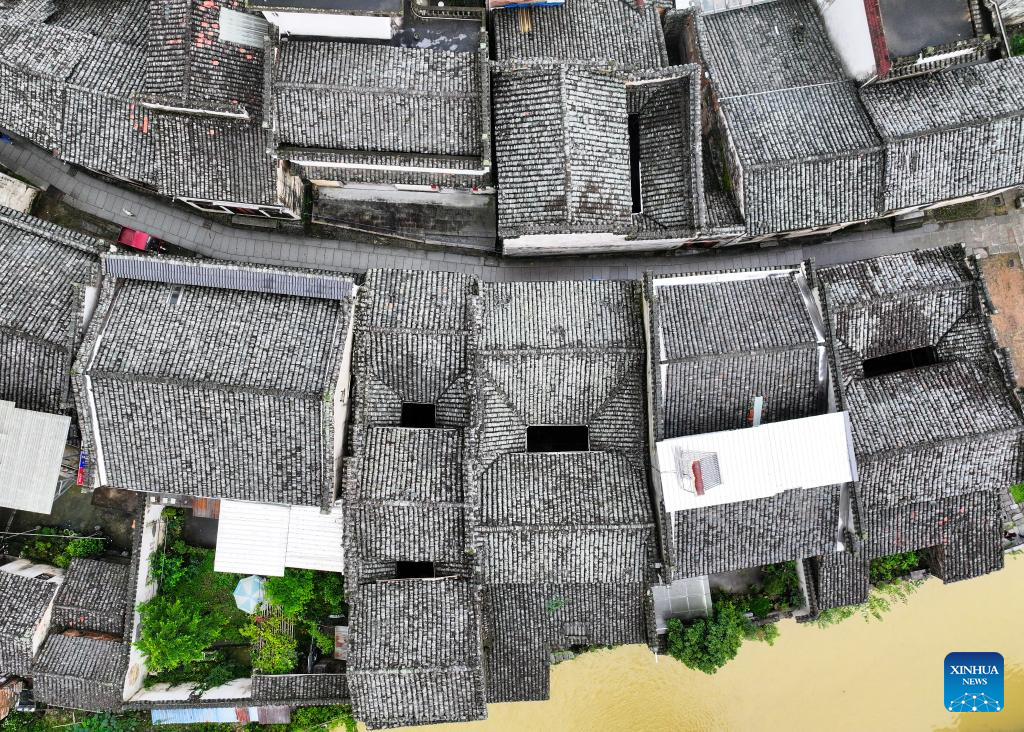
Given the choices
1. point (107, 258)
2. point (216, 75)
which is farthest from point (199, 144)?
point (107, 258)

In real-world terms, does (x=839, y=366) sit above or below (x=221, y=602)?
above

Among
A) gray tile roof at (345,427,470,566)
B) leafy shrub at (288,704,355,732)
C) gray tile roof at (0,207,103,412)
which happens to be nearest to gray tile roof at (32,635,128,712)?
leafy shrub at (288,704,355,732)

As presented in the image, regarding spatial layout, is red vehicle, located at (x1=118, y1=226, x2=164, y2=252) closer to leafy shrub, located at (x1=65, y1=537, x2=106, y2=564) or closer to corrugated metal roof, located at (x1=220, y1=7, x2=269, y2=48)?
corrugated metal roof, located at (x1=220, y1=7, x2=269, y2=48)

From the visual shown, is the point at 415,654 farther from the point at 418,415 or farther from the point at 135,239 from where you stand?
the point at 135,239

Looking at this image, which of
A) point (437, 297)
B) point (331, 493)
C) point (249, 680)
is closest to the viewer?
point (331, 493)

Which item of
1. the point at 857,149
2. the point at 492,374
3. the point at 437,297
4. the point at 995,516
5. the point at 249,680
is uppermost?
the point at 857,149

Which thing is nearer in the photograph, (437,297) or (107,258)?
(107,258)

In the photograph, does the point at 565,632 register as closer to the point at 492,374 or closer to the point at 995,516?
the point at 492,374

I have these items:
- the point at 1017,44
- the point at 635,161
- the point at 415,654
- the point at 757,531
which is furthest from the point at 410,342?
the point at 1017,44
